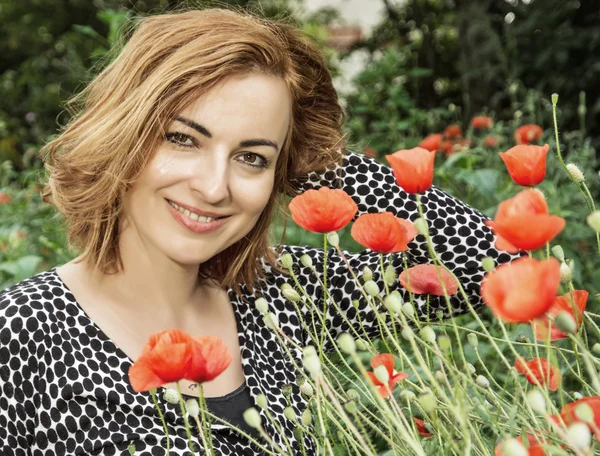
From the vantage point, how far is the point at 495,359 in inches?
70.6

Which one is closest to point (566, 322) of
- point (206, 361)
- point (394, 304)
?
point (394, 304)

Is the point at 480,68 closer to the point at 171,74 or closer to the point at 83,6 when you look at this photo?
the point at 171,74

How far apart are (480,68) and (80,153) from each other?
166 inches

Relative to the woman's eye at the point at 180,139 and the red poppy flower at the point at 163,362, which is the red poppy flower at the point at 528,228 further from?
the woman's eye at the point at 180,139

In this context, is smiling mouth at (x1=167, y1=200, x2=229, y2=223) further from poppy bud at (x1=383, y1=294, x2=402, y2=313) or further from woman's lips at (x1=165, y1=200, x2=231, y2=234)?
poppy bud at (x1=383, y1=294, x2=402, y2=313)

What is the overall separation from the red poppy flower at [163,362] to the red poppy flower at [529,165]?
0.50 m

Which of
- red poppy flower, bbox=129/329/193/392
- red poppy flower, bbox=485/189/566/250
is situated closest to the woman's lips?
red poppy flower, bbox=129/329/193/392

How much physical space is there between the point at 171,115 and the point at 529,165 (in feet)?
2.42

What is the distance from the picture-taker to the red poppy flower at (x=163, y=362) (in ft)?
2.43

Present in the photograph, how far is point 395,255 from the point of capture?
1876 millimetres

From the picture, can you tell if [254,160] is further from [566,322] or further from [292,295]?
[566,322]

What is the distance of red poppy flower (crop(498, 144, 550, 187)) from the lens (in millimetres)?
988

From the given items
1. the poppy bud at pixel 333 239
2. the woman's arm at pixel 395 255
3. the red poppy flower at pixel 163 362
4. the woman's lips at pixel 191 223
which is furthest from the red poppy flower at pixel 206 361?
the woman's arm at pixel 395 255

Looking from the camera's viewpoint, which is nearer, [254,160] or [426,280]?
[426,280]
